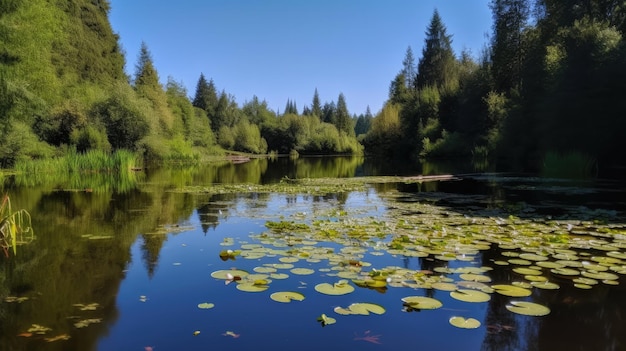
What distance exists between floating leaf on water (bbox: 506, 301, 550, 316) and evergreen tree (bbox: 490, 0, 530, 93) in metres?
37.7

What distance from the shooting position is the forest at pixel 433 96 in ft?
67.1

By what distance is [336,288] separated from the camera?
439 cm

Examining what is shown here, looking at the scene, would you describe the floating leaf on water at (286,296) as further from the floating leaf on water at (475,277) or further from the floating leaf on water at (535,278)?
the floating leaf on water at (535,278)

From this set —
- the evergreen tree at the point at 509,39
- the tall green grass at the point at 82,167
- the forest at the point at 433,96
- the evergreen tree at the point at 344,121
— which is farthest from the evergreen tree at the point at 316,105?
the tall green grass at the point at 82,167

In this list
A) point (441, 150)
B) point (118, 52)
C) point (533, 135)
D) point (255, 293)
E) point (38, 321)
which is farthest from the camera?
point (118, 52)

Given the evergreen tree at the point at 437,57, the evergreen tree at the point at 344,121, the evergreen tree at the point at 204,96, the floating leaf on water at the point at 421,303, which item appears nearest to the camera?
the floating leaf on water at the point at 421,303

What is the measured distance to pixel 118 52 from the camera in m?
48.6

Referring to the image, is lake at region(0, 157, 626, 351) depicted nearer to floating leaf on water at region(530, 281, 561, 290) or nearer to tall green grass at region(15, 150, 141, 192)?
floating leaf on water at region(530, 281, 561, 290)

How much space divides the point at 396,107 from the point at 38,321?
55.6 m

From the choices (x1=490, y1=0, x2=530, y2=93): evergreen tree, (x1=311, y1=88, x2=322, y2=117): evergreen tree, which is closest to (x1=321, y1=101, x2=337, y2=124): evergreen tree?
(x1=311, y1=88, x2=322, y2=117): evergreen tree

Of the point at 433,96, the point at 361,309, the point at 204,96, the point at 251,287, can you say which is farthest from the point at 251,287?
the point at 204,96

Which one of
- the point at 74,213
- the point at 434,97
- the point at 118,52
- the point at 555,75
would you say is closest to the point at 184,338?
the point at 74,213

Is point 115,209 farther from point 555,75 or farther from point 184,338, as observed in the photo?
point 555,75

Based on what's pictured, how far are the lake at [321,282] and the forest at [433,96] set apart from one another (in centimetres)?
1457
